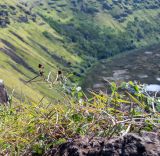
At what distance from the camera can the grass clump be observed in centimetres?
540

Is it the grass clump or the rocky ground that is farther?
the grass clump

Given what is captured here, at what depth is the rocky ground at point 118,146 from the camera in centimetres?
480

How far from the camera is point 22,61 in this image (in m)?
195

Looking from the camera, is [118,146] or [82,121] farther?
[82,121]

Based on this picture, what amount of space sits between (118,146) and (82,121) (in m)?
1.00

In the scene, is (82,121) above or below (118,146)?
below

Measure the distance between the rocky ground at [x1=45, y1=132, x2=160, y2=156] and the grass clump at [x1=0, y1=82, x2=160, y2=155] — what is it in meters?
0.19

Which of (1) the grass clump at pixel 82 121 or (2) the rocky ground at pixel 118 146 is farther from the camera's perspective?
(1) the grass clump at pixel 82 121

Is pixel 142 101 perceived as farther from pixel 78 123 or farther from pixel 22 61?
pixel 22 61

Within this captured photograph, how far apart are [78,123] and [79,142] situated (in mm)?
484

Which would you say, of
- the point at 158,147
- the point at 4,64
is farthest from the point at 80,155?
the point at 4,64

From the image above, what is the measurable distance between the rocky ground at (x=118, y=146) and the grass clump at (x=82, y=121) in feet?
0.62

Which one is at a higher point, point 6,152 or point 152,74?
point 6,152

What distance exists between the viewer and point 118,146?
4.91m
